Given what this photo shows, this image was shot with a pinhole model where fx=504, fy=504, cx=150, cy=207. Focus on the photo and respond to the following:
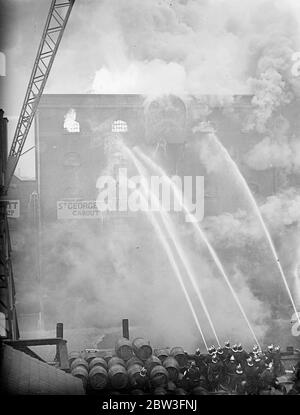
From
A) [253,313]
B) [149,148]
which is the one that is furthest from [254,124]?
[253,313]

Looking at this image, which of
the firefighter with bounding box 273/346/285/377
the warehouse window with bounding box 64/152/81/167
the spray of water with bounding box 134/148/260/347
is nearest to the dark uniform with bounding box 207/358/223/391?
the firefighter with bounding box 273/346/285/377

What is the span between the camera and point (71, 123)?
19875mm

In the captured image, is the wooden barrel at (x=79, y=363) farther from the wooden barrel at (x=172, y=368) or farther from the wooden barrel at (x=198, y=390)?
the wooden barrel at (x=198, y=390)

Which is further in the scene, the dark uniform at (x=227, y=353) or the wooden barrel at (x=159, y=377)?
the dark uniform at (x=227, y=353)

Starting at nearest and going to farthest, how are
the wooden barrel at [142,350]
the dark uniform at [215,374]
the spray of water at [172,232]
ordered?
the dark uniform at [215,374], the wooden barrel at [142,350], the spray of water at [172,232]

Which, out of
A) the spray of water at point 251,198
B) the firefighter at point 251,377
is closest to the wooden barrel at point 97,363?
the firefighter at point 251,377

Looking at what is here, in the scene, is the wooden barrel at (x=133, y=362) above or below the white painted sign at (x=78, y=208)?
below

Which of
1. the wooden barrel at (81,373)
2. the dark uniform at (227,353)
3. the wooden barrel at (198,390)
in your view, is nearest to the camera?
the wooden barrel at (198,390)

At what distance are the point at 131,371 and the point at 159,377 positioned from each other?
0.78 meters

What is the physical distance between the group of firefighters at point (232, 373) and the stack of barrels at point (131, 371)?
0.72ft

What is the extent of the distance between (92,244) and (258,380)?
31.4 ft

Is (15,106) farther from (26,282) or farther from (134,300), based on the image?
(134,300)

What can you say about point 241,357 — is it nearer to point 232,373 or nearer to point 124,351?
point 232,373

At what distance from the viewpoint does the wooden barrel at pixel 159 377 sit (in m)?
12.9
